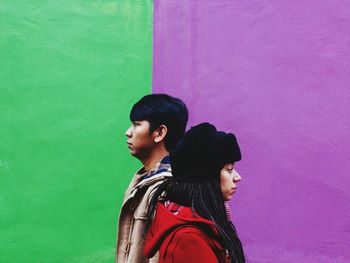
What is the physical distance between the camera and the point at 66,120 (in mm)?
4352

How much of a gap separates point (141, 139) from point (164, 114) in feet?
0.56

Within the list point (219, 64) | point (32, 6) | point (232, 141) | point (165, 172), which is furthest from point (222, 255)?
point (32, 6)

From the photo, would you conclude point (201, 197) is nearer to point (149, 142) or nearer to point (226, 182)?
point (226, 182)

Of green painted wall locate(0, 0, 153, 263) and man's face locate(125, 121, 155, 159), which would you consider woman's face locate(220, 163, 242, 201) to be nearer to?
man's face locate(125, 121, 155, 159)

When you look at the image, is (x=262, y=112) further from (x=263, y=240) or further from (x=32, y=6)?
(x=32, y=6)

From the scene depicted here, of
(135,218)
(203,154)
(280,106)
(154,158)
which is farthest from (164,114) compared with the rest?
(280,106)

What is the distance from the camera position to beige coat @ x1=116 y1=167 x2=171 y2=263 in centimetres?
302

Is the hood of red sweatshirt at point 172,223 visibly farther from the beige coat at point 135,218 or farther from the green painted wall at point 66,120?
the green painted wall at point 66,120

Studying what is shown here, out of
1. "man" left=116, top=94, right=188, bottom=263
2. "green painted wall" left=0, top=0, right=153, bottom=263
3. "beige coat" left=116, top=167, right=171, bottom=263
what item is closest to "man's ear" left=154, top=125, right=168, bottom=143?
"man" left=116, top=94, right=188, bottom=263

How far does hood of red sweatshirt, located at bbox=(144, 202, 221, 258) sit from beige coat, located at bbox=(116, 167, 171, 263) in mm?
487

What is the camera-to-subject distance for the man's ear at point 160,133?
318 cm

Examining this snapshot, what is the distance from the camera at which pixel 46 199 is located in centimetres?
431

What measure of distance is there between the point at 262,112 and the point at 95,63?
3.89ft

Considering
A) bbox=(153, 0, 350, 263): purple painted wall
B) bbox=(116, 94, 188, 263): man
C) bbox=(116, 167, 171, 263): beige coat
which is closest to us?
bbox=(116, 167, 171, 263): beige coat
